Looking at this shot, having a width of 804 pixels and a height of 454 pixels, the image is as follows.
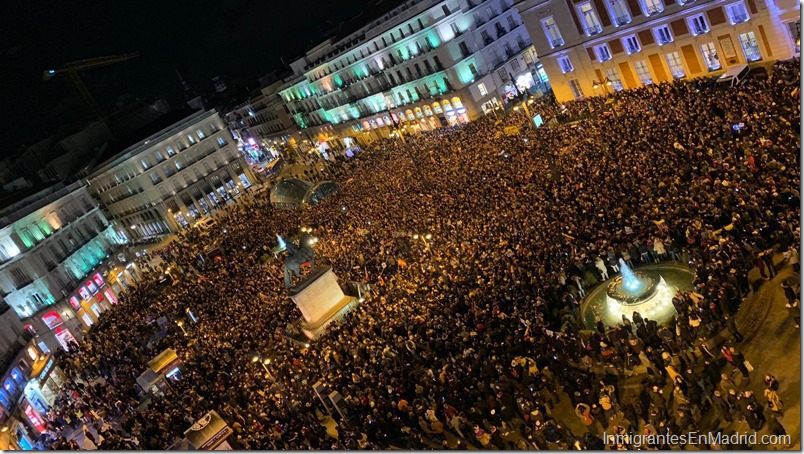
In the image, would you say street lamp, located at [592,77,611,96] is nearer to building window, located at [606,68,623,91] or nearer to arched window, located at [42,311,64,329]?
building window, located at [606,68,623,91]

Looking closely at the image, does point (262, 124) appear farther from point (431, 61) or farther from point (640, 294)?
point (640, 294)

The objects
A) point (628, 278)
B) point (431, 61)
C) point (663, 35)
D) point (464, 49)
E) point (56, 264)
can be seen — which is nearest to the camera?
point (628, 278)

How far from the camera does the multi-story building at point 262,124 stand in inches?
4011

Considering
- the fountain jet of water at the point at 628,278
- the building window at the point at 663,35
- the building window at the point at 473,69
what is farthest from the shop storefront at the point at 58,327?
the building window at the point at 663,35

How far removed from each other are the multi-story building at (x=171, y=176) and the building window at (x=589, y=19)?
163 feet

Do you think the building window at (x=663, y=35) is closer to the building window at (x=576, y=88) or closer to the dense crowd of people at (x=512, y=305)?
the dense crowd of people at (x=512, y=305)

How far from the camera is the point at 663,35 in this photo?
1548 inches

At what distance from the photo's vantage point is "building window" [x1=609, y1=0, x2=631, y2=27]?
133 ft

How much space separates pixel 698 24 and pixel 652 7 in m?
3.14

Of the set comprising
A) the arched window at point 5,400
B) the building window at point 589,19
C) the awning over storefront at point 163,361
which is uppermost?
the building window at point 589,19

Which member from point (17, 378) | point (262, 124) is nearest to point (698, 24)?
point (17, 378)

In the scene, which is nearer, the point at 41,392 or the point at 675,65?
the point at 41,392

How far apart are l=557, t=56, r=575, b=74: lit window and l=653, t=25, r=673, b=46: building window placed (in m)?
7.70

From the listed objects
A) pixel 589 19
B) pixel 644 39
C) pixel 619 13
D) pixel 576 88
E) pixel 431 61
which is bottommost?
pixel 576 88
